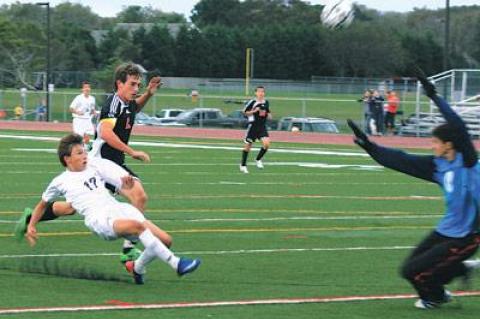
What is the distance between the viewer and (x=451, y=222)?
29.8ft

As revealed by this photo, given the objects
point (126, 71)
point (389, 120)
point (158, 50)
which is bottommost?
point (389, 120)

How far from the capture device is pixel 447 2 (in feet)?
140

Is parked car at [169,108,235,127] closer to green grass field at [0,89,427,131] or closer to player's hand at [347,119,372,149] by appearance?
green grass field at [0,89,427,131]

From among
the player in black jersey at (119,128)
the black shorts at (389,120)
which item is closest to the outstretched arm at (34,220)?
the player in black jersey at (119,128)

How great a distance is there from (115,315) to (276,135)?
35.0 metres

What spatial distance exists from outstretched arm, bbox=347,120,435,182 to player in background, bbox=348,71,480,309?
4.9 inches

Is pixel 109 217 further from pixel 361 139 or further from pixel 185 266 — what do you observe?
pixel 361 139

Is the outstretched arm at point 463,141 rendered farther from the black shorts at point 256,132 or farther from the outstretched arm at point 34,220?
the black shorts at point 256,132

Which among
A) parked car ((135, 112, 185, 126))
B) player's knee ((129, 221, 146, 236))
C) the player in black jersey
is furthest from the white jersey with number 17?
parked car ((135, 112, 185, 126))

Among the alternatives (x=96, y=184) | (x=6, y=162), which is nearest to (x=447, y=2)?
(x=6, y=162)

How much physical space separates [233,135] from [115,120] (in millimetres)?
32208

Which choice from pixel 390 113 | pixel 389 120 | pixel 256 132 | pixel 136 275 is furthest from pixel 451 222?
pixel 389 120

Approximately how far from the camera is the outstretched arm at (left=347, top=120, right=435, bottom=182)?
366 inches

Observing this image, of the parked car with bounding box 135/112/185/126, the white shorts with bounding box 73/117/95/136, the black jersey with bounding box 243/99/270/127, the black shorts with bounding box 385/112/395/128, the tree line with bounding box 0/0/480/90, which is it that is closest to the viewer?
the black jersey with bounding box 243/99/270/127
